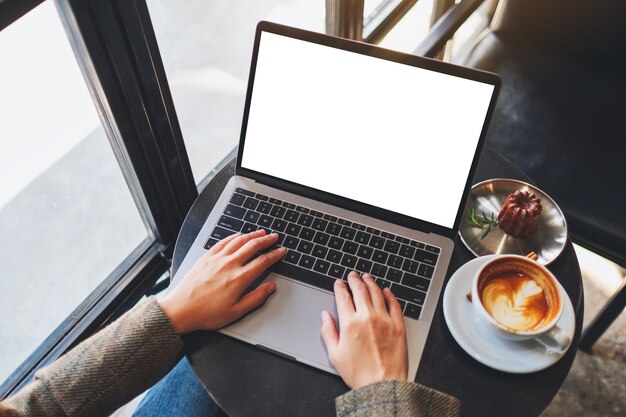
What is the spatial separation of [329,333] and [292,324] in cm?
6

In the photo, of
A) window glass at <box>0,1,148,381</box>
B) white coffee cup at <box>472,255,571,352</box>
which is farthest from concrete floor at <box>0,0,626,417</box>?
white coffee cup at <box>472,255,571,352</box>

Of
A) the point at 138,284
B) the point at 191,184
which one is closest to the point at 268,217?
the point at 191,184

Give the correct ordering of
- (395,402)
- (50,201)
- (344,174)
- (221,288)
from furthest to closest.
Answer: (50,201) → (344,174) → (221,288) → (395,402)

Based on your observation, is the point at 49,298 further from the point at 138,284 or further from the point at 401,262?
the point at 401,262

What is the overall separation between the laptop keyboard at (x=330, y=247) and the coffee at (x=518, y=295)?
0.34ft

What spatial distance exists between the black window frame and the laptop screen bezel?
189 millimetres

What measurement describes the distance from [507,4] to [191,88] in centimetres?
89

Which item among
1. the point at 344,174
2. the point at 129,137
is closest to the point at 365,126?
the point at 344,174

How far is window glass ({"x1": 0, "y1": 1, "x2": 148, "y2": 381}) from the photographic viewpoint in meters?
1.02

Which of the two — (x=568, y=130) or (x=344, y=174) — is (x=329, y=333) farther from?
(x=568, y=130)

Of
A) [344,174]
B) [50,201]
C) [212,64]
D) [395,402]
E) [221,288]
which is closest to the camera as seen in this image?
[395,402]

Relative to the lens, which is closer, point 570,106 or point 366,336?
point 366,336

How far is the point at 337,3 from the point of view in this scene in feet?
4.54

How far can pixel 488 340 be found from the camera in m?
0.79
